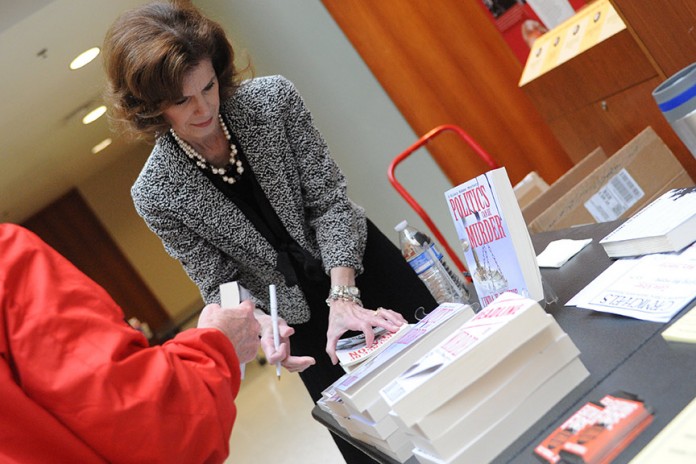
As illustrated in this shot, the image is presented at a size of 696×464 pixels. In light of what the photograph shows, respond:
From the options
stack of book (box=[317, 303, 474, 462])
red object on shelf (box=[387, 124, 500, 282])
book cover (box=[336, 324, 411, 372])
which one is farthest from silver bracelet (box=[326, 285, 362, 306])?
red object on shelf (box=[387, 124, 500, 282])

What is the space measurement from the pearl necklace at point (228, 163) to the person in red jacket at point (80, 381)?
86 centimetres

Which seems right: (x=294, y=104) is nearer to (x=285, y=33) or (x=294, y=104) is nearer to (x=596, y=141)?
(x=596, y=141)

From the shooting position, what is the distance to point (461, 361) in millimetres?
1081

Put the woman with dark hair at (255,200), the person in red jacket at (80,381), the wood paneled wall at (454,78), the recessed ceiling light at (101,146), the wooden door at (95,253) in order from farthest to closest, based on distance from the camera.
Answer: the wooden door at (95,253) → the recessed ceiling light at (101,146) → the wood paneled wall at (454,78) → the woman with dark hair at (255,200) → the person in red jacket at (80,381)

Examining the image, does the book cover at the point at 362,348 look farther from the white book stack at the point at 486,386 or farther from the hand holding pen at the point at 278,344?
the white book stack at the point at 486,386

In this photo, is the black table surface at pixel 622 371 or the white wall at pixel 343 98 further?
the white wall at pixel 343 98

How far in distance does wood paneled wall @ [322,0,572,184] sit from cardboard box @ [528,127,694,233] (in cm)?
159

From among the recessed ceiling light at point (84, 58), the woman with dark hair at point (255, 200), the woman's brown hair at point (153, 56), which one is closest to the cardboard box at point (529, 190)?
the woman with dark hair at point (255, 200)

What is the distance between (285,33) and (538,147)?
1.61 m

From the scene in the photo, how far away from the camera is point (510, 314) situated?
1133 mm

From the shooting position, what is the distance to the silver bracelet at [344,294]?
6.20 ft

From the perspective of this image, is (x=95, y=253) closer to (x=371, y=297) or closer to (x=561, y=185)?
(x=561, y=185)

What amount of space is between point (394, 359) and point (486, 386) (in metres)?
0.28

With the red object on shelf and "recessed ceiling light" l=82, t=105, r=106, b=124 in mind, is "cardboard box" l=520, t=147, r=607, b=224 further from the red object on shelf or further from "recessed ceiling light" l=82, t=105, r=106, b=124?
"recessed ceiling light" l=82, t=105, r=106, b=124
